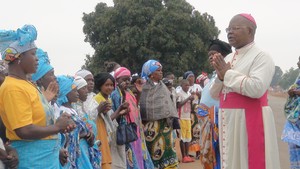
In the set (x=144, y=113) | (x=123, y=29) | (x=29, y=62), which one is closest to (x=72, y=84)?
(x=29, y=62)

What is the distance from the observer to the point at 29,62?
13.6ft

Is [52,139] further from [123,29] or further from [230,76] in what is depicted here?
[123,29]

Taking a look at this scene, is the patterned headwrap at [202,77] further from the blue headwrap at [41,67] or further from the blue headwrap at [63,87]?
the blue headwrap at [41,67]

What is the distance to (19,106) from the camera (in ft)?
12.7

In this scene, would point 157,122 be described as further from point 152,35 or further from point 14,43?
point 152,35

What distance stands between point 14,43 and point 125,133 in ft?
11.2

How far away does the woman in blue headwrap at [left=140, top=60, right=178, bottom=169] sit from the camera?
326 inches

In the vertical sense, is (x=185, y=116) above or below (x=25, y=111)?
below

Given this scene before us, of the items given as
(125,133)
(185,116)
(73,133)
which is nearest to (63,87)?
(73,133)

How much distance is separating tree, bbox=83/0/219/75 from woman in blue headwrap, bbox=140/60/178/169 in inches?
730

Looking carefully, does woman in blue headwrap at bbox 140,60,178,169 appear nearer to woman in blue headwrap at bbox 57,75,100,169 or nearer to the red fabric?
woman in blue headwrap at bbox 57,75,100,169

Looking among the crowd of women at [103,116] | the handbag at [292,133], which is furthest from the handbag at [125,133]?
the handbag at [292,133]

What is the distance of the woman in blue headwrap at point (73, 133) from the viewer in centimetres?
537

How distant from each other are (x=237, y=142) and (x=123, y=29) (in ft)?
75.3
